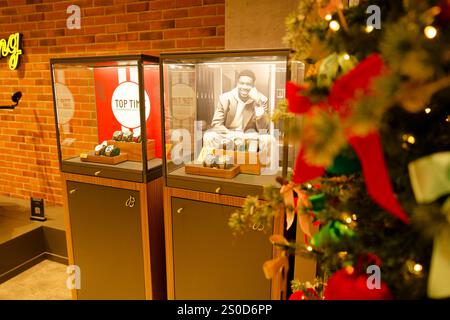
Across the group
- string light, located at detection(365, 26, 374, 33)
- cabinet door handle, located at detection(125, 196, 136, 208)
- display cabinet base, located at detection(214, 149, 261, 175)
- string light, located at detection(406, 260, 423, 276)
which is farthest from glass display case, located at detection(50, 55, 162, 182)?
string light, located at detection(406, 260, 423, 276)

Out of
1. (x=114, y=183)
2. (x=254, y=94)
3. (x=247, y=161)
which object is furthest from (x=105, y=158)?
(x=254, y=94)

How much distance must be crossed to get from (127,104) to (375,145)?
1997 millimetres

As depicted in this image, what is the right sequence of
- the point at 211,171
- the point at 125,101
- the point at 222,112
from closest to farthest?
the point at 211,171 < the point at 222,112 < the point at 125,101

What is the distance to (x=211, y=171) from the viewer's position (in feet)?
6.25

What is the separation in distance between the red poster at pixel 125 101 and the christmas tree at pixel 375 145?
140 cm

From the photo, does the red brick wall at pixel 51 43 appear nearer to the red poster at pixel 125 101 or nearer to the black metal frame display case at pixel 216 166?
the red poster at pixel 125 101

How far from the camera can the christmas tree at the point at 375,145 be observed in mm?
524

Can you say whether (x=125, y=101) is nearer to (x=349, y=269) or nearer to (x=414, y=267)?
(x=349, y=269)

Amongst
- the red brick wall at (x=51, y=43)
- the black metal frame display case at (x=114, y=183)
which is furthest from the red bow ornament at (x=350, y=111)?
the red brick wall at (x=51, y=43)

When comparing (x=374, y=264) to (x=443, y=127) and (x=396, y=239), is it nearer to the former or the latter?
(x=396, y=239)

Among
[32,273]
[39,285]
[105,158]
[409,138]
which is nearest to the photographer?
[409,138]

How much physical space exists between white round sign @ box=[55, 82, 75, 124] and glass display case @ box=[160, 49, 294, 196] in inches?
33.9
